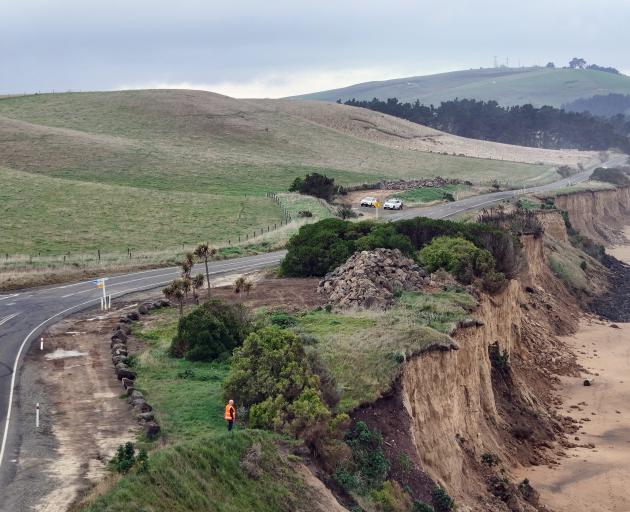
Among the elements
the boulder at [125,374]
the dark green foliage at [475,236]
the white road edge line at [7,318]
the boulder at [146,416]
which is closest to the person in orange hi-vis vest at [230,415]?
the boulder at [146,416]

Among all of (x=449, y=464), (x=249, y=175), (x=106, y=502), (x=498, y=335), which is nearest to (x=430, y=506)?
(x=449, y=464)

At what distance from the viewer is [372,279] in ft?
123

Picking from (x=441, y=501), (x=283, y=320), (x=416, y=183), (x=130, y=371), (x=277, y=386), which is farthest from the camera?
(x=416, y=183)

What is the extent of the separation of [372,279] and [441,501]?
14.8 m

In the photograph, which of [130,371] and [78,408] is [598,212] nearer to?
[130,371]

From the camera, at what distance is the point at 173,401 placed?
24766 millimetres

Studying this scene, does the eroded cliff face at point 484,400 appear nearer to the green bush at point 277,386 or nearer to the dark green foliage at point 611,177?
the green bush at point 277,386

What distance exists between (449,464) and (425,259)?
55.3ft

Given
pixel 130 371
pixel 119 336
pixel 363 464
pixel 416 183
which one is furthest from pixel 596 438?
pixel 416 183

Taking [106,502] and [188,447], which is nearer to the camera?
[106,502]

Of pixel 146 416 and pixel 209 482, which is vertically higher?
pixel 146 416

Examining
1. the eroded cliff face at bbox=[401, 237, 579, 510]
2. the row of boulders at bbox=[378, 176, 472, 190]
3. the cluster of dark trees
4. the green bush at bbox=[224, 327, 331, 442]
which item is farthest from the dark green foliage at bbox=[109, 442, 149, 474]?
the cluster of dark trees

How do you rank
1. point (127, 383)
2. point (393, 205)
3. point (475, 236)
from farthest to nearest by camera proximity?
1. point (393, 205)
2. point (475, 236)
3. point (127, 383)

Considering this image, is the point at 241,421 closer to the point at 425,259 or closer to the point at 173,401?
the point at 173,401
